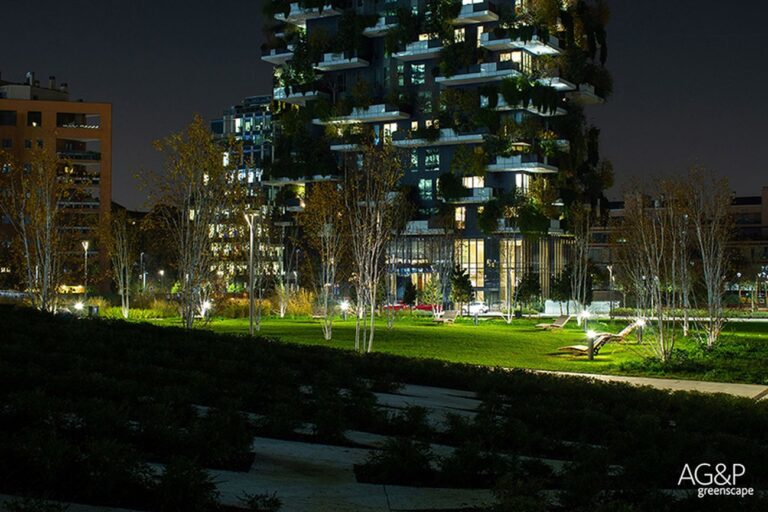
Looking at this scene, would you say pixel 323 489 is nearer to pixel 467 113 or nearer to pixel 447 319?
pixel 447 319

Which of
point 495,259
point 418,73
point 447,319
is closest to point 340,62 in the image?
point 418,73

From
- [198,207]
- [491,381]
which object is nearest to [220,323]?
[198,207]

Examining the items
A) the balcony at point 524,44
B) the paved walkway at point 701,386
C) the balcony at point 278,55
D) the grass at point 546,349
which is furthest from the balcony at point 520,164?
the paved walkway at point 701,386

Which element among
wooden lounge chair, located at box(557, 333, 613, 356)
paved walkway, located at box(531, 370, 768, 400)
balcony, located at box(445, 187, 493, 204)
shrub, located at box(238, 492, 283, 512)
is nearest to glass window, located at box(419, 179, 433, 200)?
balcony, located at box(445, 187, 493, 204)

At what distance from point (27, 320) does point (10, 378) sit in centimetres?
688

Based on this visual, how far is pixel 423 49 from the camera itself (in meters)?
84.6

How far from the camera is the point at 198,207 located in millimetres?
31578

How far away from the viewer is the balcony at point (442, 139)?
3216 inches

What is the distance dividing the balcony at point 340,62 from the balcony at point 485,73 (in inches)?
394

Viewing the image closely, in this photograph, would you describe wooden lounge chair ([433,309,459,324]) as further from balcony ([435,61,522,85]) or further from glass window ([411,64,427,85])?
glass window ([411,64,427,85])

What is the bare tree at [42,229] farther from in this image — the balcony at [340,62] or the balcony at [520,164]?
the balcony at [340,62]

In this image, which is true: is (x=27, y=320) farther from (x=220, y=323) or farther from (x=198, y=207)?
(x=220, y=323)

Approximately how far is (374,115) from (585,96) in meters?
19.1

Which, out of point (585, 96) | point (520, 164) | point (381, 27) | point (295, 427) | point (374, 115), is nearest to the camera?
point (295, 427)
